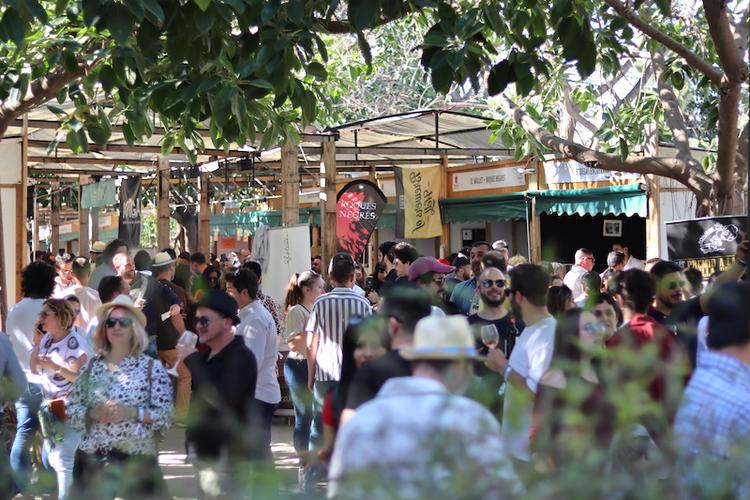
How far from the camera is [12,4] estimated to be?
5.92 m

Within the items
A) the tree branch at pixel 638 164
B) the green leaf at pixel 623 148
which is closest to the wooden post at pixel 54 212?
the tree branch at pixel 638 164

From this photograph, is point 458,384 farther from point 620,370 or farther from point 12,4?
point 12,4

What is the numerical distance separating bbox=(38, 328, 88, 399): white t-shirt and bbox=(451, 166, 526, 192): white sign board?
498 inches

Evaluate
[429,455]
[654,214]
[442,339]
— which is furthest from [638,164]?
[429,455]

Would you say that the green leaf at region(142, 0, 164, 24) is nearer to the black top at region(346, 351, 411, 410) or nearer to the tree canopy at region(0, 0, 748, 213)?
the tree canopy at region(0, 0, 748, 213)

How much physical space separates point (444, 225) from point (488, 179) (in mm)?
1402

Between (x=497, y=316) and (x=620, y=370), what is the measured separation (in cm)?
418

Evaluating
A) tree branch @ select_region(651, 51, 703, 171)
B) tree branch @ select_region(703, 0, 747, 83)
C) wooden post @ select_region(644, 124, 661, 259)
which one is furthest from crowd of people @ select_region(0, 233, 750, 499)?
wooden post @ select_region(644, 124, 661, 259)

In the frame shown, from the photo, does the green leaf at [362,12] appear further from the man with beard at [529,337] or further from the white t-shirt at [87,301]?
the white t-shirt at [87,301]

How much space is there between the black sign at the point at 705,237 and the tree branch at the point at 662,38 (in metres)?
1.30

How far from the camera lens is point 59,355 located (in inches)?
278

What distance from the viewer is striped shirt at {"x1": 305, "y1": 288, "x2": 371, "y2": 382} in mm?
7691

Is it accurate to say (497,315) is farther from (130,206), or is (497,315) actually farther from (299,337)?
(130,206)

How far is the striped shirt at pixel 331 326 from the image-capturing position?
303 inches
